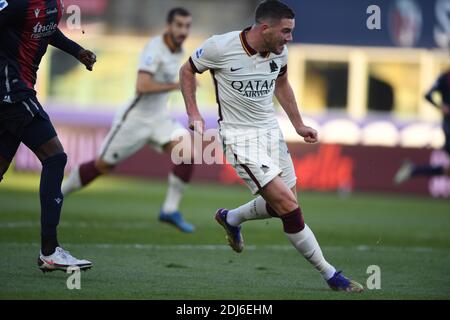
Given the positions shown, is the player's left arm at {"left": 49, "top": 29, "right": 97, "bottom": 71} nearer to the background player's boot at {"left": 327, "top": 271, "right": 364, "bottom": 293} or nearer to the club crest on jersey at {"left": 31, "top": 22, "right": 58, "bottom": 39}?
the club crest on jersey at {"left": 31, "top": 22, "right": 58, "bottom": 39}

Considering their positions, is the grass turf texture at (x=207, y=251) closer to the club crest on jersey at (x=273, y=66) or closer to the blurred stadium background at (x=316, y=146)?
the blurred stadium background at (x=316, y=146)

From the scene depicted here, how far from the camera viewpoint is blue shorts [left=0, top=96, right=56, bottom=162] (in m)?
7.90

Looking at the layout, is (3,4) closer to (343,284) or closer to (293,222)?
(293,222)

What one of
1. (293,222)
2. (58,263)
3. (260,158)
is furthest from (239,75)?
(58,263)

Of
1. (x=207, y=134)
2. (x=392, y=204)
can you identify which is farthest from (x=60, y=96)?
(x=392, y=204)

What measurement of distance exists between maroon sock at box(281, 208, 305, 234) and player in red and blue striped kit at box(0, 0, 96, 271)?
1.61 meters

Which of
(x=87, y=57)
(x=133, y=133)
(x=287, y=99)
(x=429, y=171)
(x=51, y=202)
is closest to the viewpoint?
(x=51, y=202)

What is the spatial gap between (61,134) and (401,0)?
10.1m

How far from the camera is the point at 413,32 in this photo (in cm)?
2720

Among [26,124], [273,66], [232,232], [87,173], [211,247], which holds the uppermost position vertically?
[273,66]

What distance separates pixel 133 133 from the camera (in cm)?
1257

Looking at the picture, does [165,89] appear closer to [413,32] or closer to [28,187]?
[28,187]

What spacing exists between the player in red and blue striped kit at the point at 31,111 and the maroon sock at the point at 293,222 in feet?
5.27

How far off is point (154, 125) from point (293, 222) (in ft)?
17.0
